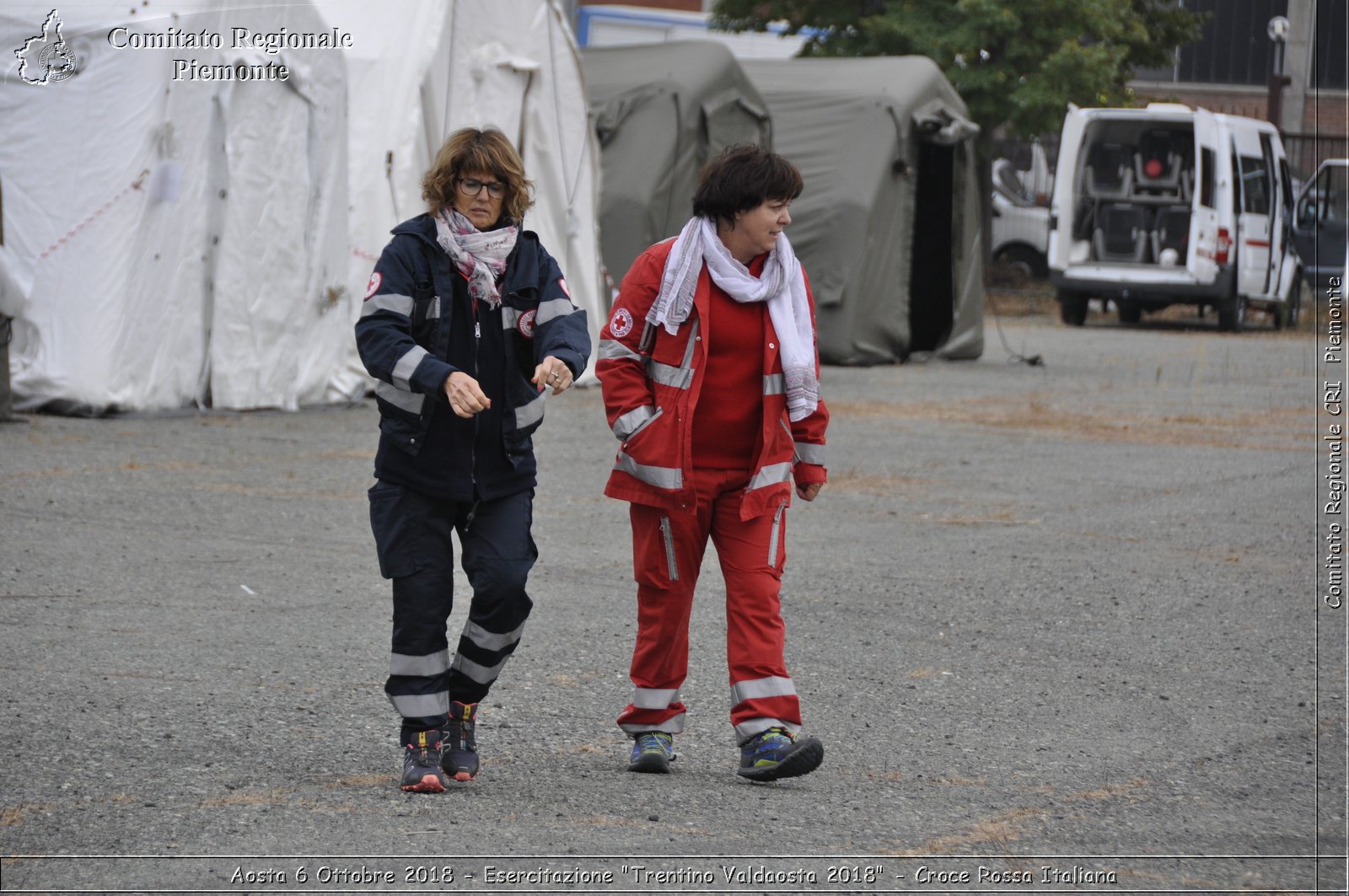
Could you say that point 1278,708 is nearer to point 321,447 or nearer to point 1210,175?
point 321,447

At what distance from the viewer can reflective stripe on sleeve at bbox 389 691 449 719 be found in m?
4.38

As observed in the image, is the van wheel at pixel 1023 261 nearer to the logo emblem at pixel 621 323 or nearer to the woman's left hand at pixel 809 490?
the woman's left hand at pixel 809 490

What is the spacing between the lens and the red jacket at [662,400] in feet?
15.2

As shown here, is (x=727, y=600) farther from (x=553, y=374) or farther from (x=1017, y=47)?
(x=1017, y=47)

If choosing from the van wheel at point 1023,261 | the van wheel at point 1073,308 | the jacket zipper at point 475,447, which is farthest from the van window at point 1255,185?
the jacket zipper at point 475,447

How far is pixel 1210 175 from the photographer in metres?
24.1

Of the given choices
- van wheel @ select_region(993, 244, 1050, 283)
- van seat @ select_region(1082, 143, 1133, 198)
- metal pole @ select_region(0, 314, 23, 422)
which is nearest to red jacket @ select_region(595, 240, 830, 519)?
metal pole @ select_region(0, 314, 23, 422)

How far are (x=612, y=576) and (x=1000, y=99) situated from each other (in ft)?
79.4

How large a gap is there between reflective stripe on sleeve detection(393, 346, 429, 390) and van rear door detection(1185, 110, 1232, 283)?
20966 mm

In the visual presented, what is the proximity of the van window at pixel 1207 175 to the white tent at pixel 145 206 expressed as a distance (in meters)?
14.8

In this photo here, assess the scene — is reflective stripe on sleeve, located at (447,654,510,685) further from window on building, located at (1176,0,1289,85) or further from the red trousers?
window on building, located at (1176,0,1289,85)

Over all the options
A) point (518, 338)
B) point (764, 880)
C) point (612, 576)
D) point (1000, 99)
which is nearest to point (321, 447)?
point (612, 576)

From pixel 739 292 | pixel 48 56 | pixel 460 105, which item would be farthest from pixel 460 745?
pixel 460 105

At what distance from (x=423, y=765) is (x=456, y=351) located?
1.04 m
